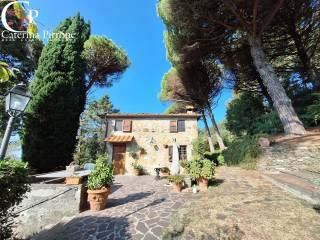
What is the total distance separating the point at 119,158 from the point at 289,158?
39.5 ft

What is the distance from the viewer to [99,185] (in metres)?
6.17

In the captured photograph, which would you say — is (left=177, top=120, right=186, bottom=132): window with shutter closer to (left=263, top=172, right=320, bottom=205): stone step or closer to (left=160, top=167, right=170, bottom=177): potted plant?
(left=160, top=167, right=170, bottom=177): potted plant

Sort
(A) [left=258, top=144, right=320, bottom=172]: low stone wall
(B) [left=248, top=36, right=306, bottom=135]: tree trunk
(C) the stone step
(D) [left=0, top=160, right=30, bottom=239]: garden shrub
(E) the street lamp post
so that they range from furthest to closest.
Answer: (B) [left=248, top=36, right=306, bottom=135]: tree trunk, (A) [left=258, top=144, right=320, bottom=172]: low stone wall, (C) the stone step, (E) the street lamp post, (D) [left=0, top=160, right=30, bottom=239]: garden shrub

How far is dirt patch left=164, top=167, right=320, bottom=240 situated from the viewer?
314cm

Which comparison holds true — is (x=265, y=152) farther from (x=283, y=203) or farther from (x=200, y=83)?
(x=200, y=83)

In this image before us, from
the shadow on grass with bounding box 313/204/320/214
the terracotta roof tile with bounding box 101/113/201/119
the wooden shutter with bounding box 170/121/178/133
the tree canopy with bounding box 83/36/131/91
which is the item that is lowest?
the shadow on grass with bounding box 313/204/320/214

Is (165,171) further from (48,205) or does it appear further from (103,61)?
(103,61)

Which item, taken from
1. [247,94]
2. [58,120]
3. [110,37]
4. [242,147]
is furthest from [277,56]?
[58,120]

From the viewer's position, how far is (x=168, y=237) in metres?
3.81

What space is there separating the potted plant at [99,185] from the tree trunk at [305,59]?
47.4 ft

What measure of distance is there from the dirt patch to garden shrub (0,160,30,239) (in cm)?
286

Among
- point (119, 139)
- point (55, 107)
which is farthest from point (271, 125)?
point (55, 107)

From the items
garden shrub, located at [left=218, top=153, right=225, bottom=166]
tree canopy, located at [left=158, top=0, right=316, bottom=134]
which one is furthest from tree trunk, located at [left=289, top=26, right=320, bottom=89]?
A: garden shrub, located at [left=218, top=153, right=225, bottom=166]

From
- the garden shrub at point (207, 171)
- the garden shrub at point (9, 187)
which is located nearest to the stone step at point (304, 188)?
the garden shrub at point (207, 171)
